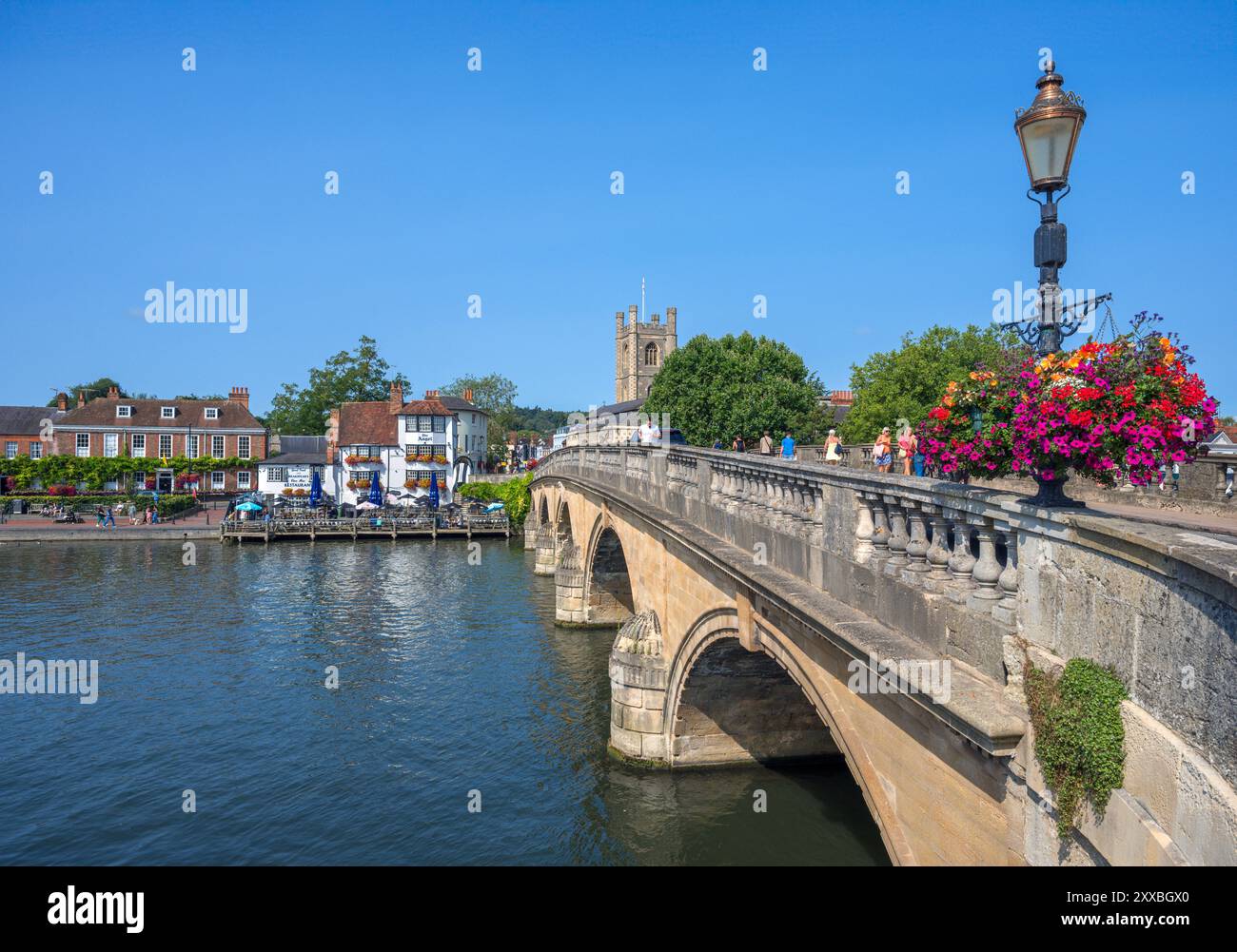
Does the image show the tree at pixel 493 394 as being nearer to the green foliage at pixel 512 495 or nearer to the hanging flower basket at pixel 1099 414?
the green foliage at pixel 512 495

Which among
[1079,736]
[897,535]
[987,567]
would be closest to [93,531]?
[897,535]

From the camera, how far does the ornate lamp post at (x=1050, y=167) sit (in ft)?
15.9

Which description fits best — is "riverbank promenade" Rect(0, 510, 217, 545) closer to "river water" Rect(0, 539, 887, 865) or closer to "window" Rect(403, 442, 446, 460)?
"window" Rect(403, 442, 446, 460)

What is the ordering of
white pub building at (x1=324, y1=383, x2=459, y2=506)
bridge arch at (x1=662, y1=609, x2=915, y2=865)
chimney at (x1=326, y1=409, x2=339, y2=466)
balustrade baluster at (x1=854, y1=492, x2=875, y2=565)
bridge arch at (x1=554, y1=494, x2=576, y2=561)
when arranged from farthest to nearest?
chimney at (x1=326, y1=409, x2=339, y2=466) < white pub building at (x1=324, y1=383, x2=459, y2=506) < bridge arch at (x1=554, y1=494, x2=576, y2=561) < bridge arch at (x1=662, y1=609, x2=915, y2=865) < balustrade baluster at (x1=854, y1=492, x2=875, y2=565)

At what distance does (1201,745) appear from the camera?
11.0ft

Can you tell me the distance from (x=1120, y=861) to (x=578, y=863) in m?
10.6

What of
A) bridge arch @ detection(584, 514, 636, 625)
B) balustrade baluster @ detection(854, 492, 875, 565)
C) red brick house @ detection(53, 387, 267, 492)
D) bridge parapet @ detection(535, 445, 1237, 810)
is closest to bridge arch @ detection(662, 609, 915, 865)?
bridge parapet @ detection(535, 445, 1237, 810)

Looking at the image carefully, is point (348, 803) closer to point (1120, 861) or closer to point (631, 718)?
point (631, 718)

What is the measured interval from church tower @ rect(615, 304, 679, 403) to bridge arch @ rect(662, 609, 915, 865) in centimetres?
7673

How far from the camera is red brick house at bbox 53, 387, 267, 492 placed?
65.8 meters

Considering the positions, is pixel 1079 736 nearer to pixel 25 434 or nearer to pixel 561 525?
pixel 561 525

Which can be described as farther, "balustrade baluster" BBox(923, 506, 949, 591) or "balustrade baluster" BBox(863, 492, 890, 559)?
"balustrade baluster" BBox(863, 492, 890, 559)

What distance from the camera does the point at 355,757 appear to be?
56.2ft
